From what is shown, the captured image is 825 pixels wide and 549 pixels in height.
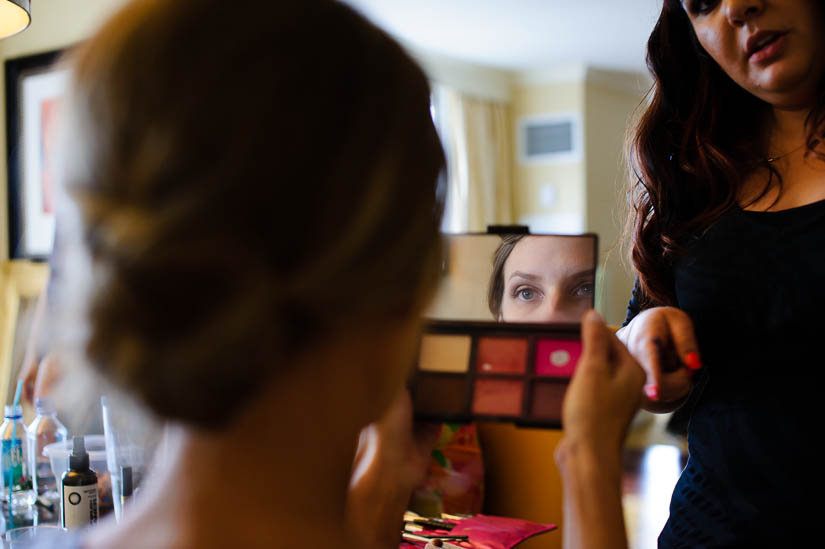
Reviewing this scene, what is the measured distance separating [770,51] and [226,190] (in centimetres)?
68

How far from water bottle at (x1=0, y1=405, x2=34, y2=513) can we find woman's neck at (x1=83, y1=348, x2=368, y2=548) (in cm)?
105

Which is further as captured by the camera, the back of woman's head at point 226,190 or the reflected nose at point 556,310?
the reflected nose at point 556,310

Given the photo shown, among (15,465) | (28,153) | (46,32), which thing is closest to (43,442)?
(15,465)

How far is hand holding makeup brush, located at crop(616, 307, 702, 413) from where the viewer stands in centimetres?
67

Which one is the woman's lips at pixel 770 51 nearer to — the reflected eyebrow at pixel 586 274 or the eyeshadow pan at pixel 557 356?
the reflected eyebrow at pixel 586 274

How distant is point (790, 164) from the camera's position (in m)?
0.85

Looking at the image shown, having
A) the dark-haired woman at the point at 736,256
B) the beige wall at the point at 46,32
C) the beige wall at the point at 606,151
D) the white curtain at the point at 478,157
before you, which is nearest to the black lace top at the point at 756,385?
the dark-haired woman at the point at 736,256

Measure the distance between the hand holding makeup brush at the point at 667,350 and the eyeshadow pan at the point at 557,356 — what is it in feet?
0.25

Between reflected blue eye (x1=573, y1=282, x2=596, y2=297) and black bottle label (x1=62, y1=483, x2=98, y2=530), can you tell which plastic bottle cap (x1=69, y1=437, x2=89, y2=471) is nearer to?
black bottle label (x1=62, y1=483, x2=98, y2=530)

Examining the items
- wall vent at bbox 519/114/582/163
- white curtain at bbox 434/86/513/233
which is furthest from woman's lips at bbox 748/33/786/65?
wall vent at bbox 519/114/582/163

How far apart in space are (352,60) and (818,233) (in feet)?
1.88

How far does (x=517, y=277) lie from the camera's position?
0.76 meters

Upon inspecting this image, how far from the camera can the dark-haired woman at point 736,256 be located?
73cm

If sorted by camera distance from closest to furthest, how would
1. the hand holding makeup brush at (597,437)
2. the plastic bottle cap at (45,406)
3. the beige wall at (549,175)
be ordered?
the hand holding makeup brush at (597,437) < the plastic bottle cap at (45,406) < the beige wall at (549,175)
